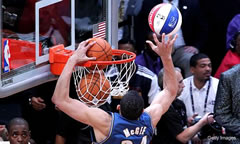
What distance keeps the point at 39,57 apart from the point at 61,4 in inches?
26.6

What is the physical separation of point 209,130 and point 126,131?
2257 mm

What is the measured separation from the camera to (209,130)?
7.49 meters

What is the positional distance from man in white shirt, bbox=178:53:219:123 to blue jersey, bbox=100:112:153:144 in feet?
7.66

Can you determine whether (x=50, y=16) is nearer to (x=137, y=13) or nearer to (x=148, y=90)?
(x=148, y=90)

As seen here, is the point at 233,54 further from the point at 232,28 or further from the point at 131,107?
the point at 131,107

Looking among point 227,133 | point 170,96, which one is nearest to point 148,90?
point 227,133

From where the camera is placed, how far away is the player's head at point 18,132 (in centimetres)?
655

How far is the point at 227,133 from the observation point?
279 inches

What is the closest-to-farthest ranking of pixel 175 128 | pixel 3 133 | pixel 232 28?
pixel 3 133
pixel 175 128
pixel 232 28

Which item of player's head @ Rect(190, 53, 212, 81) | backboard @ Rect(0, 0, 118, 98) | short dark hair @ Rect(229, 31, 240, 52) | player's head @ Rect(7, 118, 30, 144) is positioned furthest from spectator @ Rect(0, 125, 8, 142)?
short dark hair @ Rect(229, 31, 240, 52)

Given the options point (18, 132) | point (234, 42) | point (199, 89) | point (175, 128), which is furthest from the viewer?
point (234, 42)

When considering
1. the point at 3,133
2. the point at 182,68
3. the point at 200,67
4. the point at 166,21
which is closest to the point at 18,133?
the point at 3,133

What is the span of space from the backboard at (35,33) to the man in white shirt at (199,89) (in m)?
1.90

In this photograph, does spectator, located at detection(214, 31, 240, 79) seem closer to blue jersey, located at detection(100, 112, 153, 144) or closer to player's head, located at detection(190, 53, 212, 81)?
player's head, located at detection(190, 53, 212, 81)
